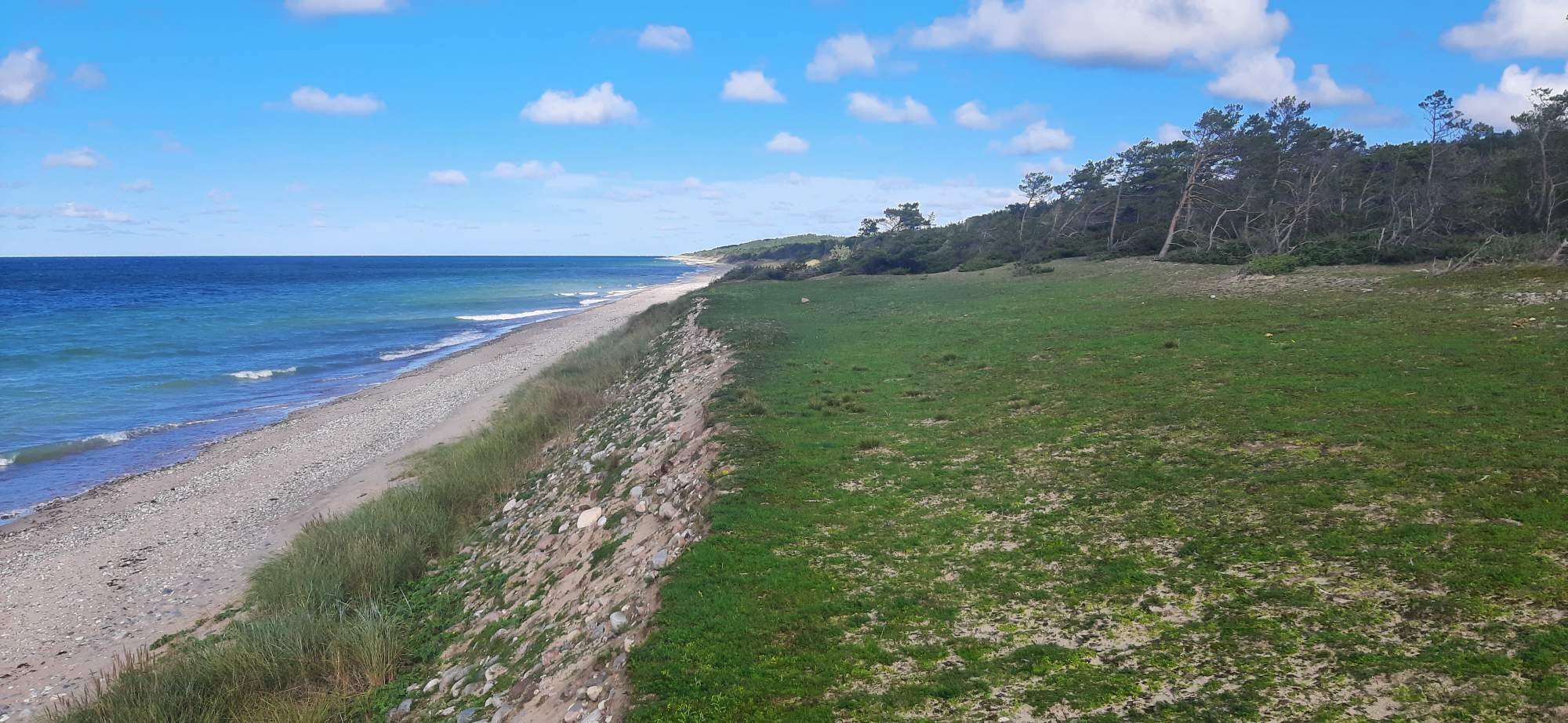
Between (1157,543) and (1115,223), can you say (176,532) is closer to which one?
(1157,543)

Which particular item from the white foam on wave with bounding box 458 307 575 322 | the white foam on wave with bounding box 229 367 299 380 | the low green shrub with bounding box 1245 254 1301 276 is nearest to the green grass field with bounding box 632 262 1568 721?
the low green shrub with bounding box 1245 254 1301 276

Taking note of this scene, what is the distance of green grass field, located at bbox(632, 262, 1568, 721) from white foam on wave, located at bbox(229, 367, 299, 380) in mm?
30542

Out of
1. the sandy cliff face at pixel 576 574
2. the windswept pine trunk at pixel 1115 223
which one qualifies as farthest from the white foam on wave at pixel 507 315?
the sandy cliff face at pixel 576 574

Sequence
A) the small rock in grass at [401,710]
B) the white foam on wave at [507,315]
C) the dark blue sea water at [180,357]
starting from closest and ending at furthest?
the small rock in grass at [401,710], the dark blue sea water at [180,357], the white foam on wave at [507,315]

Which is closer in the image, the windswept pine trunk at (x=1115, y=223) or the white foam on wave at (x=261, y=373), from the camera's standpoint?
the white foam on wave at (x=261, y=373)

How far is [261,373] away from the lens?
35219 mm

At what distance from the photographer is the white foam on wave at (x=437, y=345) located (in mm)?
41531

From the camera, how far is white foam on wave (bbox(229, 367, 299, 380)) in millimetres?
34469

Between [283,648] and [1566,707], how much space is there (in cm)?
1130

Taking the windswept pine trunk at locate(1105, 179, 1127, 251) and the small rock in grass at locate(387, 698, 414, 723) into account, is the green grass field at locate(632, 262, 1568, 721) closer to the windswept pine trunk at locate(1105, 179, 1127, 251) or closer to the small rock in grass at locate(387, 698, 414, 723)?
the small rock in grass at locate(387, 698, 414, 723)

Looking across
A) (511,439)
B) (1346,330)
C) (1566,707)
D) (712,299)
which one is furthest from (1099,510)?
(712,299)

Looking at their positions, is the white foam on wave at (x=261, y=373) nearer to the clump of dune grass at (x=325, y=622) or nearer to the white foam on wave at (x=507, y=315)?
the clump of dune grass at (x=325, y=622)

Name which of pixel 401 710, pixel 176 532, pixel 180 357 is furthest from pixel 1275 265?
pixel 180 357

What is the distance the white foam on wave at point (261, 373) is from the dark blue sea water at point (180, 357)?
0.09m
